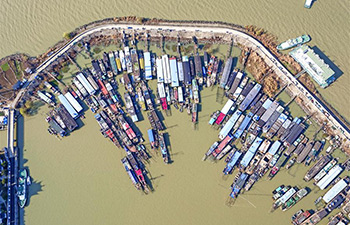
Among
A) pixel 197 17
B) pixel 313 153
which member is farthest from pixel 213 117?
pixel 197 17

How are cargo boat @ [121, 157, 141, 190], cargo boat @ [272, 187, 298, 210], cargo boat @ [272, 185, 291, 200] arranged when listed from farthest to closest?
cargo boat @ [121, 157, 141, 190] → cargo boat @ [272, 185, 291, 200] → cargo boat @ [272, 187, 298, 210]

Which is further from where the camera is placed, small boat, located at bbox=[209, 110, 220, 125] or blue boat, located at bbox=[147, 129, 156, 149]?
small boat, located at bbox=[209, 110, 220, 125]

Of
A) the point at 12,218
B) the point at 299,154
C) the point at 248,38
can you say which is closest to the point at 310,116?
the point at 299,154

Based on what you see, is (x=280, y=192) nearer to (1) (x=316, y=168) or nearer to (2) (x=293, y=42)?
(1) (x=316, y=168)

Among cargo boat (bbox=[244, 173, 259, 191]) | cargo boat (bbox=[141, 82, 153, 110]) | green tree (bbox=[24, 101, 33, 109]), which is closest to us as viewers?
cargo boat (bbox=[244, 173, 259, 191])

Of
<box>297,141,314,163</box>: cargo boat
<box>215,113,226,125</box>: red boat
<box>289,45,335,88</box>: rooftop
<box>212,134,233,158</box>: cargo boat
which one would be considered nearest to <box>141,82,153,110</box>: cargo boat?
<box>215,113,226,125</box>: red boat

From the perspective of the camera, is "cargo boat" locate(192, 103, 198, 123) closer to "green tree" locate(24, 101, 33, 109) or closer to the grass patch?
"green tree" locate(24, 101, 33, 109)

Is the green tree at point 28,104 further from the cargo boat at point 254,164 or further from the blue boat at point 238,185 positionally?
the cargo boat at point 254,164
